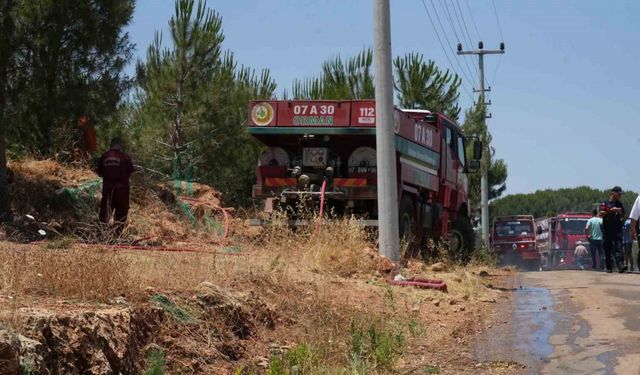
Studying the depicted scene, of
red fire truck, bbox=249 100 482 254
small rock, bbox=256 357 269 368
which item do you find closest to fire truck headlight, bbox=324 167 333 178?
red fire truck, bbox=249 100 482 254

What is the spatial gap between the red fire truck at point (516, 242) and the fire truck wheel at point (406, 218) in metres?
21.3

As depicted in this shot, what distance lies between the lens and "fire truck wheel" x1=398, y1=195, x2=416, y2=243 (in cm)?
1413

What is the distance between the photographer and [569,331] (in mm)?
8102

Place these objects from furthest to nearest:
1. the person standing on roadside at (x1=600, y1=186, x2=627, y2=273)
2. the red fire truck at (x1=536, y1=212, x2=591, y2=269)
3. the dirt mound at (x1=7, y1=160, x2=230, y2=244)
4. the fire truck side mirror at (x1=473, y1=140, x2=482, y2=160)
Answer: the red fire truck at (x1=536, y1=212, x2=591, y2=269), the fire truck side mirror at (x1=473, y1=140, x2=482, y2=160), the person standing on roadside at (x1=600, y1=186, x2=627, y2=273), the dirt mound at (x1=7, y1=160, x2=230, y2=244)

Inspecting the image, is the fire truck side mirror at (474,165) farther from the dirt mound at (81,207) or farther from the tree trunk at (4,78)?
the tree trunk at (4,78)

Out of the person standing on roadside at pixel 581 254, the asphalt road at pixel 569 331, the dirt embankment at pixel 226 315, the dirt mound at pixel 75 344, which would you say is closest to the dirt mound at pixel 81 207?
the dirt embankment at pixel 226 315

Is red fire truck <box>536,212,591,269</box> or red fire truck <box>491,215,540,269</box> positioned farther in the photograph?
red fire truck <box>491,215,540,269</box>

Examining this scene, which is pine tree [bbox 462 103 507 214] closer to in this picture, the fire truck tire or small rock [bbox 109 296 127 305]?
the fire truck tire

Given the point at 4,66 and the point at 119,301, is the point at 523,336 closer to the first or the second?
the point at 119,301

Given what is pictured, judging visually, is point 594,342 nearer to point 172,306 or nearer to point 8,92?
point 172,306

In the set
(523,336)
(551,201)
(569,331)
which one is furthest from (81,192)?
(551,201)

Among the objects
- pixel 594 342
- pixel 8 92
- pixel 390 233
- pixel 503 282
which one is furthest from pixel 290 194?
pixel 594 342

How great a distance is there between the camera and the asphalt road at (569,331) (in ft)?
21.8

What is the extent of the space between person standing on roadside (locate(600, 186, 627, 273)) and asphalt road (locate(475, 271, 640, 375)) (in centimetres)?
408
